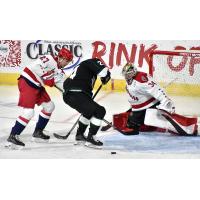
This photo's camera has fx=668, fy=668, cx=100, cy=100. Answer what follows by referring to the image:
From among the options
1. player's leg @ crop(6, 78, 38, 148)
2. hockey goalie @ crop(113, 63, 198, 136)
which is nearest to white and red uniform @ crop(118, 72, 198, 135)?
hockey goalie @ crop(113, 63, 198, 136)

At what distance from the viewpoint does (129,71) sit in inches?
157

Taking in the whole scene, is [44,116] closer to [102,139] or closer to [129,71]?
[102,139]

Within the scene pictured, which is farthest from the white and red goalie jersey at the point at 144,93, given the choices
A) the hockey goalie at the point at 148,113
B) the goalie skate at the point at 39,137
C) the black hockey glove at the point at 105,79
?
the goalie skate at the point at 39,137

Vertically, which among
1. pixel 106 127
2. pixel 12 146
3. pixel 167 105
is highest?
pixel 167 105

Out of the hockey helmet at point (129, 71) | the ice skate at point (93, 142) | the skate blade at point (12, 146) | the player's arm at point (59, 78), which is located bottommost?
the skate blade at point (12, 146)

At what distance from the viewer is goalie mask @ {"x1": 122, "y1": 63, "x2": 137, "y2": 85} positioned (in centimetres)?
396

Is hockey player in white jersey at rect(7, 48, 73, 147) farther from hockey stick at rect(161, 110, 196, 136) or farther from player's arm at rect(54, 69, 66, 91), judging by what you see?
hockey stick at rect(161, 110, 196, 136)

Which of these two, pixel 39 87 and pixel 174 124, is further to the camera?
pixel 174 124

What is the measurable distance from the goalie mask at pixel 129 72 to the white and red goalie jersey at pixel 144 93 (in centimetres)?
2

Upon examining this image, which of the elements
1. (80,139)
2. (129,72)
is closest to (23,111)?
(80,139)

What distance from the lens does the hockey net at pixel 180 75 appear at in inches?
157

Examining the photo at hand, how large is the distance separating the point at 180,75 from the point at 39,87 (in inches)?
33.7

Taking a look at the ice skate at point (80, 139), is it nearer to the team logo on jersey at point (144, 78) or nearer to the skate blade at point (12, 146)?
the skate blade at point (12, 146)

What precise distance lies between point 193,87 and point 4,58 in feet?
3.73
